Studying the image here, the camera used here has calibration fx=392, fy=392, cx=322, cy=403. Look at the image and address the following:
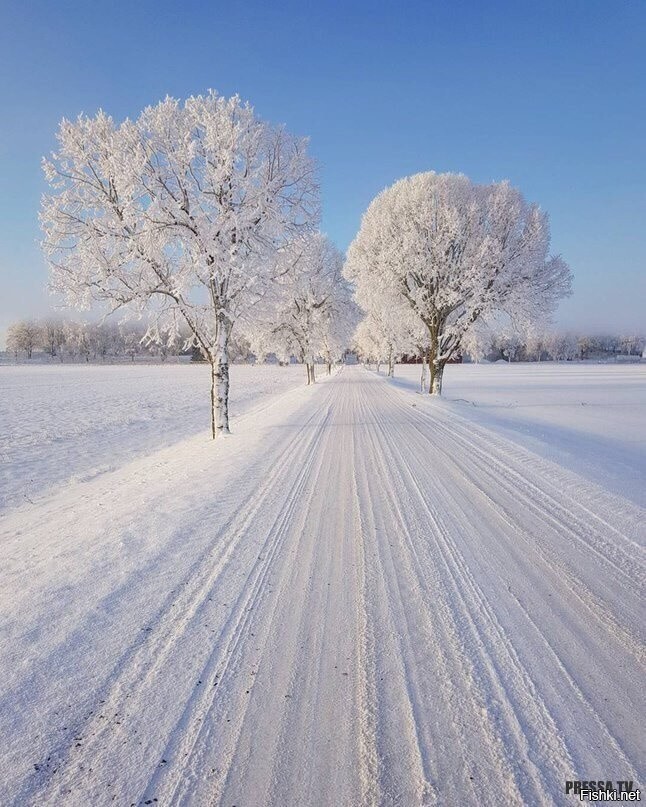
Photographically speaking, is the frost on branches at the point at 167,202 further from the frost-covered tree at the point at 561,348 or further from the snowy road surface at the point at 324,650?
the frost-covered tree at the point at 561,348

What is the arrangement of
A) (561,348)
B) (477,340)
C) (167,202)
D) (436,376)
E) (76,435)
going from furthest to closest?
(561,348) → (477,340) → (436,376) → (76,435) → (167,202)

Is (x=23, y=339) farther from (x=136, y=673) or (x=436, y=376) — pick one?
(x=136, y=673)

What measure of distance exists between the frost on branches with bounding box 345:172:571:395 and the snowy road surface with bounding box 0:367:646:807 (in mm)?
14979

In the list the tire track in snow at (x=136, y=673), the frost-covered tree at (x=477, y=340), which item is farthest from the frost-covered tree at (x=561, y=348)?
the tire track in snow at (x=136, y=673)

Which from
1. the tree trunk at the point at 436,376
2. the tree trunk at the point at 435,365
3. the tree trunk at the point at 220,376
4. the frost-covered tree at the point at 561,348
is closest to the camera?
the tree trunk at the point at 220,376

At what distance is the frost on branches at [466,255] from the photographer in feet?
59.8

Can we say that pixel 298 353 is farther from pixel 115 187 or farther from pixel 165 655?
pixel 165 655

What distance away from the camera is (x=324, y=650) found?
2.77 meters

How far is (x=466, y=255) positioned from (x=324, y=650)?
64.8 ft

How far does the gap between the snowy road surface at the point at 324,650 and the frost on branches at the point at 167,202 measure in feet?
21.8

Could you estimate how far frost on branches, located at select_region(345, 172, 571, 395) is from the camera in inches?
718

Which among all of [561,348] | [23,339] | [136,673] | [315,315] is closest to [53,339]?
[23,339]

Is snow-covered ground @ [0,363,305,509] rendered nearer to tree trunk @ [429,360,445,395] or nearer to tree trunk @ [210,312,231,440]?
tree trunk @ [210,312,231,440]

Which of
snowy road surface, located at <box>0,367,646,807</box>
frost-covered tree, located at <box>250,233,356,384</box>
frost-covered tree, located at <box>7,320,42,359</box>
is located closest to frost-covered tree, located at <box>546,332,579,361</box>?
frost-covered tree, located at <box>250,233,356,384</box>
